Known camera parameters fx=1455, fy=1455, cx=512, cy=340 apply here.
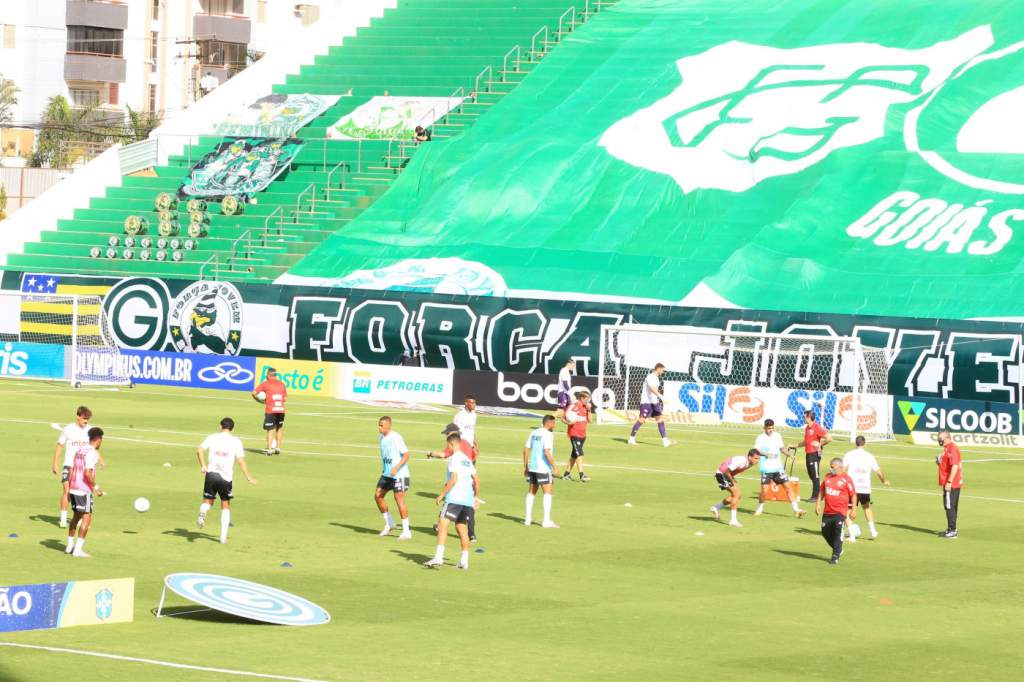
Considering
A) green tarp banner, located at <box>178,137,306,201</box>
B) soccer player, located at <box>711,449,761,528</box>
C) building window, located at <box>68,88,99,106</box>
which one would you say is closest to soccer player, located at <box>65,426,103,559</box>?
soccer player, located at <box>711,449,761,528</box>

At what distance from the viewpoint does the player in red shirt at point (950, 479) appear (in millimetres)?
23500

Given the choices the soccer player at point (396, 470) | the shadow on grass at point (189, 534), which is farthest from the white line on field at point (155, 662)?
the soccer player at point (396, 470)

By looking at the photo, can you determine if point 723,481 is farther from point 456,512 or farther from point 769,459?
point 456,512

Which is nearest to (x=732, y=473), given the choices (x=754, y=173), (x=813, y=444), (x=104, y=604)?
(x=813, y=444)

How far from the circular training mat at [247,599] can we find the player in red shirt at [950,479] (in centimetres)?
A: 1165

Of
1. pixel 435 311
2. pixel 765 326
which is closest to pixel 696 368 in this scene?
pixel 765 326

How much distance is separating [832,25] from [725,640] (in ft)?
165

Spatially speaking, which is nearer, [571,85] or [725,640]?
[725,640]

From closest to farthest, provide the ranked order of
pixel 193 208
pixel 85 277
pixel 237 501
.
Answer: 1. pixel 237 501
2. pixel 85 277
3. pixel 193 208

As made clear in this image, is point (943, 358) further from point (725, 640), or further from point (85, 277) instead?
point (85, 277)

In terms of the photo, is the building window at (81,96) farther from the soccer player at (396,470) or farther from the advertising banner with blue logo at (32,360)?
the soccer player at (396,470)

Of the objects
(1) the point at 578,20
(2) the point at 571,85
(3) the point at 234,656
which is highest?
(1) the point at 578,20

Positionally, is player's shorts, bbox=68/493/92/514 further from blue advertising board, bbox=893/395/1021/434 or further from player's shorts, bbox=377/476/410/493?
blue advertising board, bbox=893/395/1021/434

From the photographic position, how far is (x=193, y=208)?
61.2 m
